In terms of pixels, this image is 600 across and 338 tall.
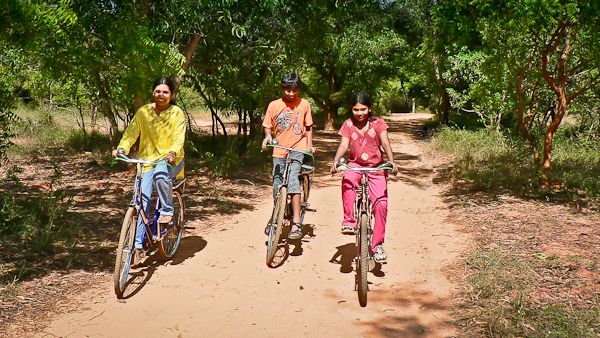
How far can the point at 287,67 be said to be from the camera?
1359cm

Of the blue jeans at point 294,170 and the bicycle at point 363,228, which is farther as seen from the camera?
the blue jeans at point 294,170

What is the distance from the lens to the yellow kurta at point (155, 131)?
17.7 ft

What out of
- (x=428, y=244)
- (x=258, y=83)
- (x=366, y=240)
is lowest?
(x=428, y=244)

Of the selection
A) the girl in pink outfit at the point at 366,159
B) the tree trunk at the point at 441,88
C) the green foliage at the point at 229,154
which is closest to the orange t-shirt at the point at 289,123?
the girl in pink outfit at the point at 366,159

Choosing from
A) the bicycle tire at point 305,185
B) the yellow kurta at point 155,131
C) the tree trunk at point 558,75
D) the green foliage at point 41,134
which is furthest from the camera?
the green foliage at point 41,134

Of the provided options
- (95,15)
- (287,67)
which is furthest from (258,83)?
(95,15)

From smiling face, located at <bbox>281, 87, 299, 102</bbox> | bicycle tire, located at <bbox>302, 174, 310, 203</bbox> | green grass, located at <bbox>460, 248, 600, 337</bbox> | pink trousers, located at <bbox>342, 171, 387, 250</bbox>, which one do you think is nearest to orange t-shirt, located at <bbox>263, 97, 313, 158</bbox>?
smiling face, located at <bbox>281, 87, 299, 102</bbox>

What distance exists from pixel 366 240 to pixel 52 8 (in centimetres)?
374

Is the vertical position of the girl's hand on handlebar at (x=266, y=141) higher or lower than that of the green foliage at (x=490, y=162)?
higher

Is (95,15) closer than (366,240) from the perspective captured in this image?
No

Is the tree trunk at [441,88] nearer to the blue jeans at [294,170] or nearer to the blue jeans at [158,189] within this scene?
the blue jeans at [294,170]

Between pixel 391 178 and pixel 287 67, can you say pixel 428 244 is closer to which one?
pixel 391 178

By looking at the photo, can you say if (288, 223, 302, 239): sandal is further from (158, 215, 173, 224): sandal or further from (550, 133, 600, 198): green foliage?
(550, 133, 600, 198): green foliage

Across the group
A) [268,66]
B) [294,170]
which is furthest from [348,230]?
[268,66]
